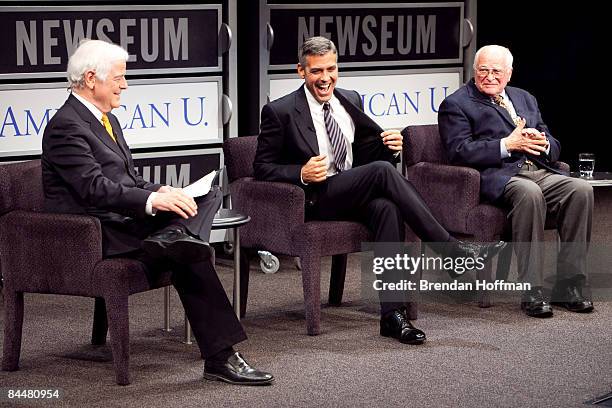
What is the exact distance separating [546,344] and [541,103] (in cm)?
484

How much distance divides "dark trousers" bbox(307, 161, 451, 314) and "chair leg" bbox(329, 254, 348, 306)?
581 mm

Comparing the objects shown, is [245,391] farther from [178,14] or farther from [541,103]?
[541,103]

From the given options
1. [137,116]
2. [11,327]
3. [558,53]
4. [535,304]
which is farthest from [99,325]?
[558,53]

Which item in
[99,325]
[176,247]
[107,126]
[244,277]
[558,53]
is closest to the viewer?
[176,247]

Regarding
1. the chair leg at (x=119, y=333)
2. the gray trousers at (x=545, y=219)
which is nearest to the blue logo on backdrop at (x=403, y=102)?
the gray trousers at (x=545, y=219)

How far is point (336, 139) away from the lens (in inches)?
225

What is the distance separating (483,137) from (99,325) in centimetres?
221

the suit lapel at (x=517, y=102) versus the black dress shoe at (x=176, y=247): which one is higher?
the suit lapel at (x=517, y=102)

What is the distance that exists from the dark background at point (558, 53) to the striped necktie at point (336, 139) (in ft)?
13.8

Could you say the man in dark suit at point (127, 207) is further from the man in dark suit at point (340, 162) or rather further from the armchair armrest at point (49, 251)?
the man in dark suit at point (340, 162)

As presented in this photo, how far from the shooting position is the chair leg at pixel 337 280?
6.08 m

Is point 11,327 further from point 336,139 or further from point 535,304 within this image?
point 535,304

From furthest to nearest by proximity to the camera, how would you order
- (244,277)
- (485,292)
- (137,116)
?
(137,116)
(485,292)
(244,277)

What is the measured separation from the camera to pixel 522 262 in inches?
237
